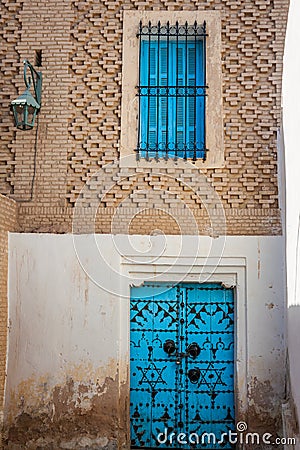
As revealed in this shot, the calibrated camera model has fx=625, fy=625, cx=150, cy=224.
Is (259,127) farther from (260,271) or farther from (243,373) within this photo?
(243,373)

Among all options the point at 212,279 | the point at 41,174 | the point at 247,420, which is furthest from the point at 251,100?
the point at 247,420

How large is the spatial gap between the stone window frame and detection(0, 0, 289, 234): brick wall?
79 millimetres

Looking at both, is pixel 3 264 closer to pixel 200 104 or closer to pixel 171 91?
pixel 171 91

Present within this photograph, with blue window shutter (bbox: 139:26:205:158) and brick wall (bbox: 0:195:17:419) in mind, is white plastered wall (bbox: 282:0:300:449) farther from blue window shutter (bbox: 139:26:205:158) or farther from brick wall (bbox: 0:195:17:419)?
brick wall (bbox: 0:195:17:419)

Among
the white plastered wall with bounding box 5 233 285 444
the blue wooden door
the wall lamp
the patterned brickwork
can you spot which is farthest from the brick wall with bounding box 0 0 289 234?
the blue wooden door

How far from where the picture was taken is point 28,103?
718cm

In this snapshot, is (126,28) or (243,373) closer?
(243,373)

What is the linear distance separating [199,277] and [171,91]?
2318 mm

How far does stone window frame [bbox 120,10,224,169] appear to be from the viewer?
7551mm

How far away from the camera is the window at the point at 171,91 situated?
25.1ft

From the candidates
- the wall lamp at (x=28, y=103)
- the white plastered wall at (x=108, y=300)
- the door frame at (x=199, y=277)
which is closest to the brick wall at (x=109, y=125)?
the wall lamp at (x=28, y=103)

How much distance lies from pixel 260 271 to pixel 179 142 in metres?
1.84

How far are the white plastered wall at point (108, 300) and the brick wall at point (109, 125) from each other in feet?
0.75

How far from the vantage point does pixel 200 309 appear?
7.47m
